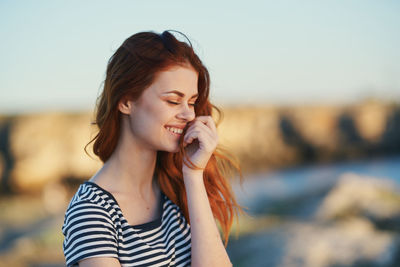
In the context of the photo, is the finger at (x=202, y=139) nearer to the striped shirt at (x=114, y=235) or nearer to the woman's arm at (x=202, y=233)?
the woman's arm at (x=202, y=233)

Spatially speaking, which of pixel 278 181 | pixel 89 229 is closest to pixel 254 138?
pixel 278 181

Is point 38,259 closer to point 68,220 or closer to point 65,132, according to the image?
point 68,220

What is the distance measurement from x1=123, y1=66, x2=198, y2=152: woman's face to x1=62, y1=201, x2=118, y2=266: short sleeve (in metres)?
0.47

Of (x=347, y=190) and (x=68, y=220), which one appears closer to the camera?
(x=68, y=220)

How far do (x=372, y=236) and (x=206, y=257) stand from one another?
529cm

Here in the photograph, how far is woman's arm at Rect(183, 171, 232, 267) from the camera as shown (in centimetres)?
191

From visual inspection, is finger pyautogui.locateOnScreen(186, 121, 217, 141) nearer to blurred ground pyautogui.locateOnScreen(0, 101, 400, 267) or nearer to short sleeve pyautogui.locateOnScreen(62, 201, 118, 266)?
short sleeve pyautogui.locateOnScreen(62, 201, 118, 266)

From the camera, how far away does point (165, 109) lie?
6.51 ft

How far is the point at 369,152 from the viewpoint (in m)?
19.1

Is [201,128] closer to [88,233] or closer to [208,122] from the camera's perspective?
[208,122]

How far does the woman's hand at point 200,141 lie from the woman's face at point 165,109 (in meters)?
0.06

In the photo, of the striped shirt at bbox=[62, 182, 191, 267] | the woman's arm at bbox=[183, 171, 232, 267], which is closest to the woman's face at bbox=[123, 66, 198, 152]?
the woman's arm at bbox=[183, 171, 232, 267]

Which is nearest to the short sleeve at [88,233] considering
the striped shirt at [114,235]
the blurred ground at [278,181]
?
the striped shirt at [114,235]

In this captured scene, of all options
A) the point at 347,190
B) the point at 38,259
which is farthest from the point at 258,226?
the point at 38,259
